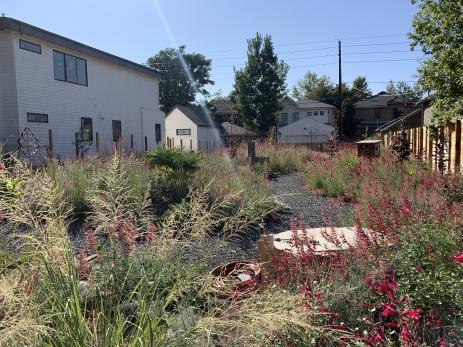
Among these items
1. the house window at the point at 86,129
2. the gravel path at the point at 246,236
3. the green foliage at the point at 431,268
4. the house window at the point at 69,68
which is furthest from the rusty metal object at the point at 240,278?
the house window at the point at 86,129

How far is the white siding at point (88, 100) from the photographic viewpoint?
14.5 meters

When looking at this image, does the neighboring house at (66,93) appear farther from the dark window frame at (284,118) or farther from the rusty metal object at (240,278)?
the dark window frame at (284,118)

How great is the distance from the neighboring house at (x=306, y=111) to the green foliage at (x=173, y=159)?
4464cm

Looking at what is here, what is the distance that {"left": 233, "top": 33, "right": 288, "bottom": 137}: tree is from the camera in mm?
37531

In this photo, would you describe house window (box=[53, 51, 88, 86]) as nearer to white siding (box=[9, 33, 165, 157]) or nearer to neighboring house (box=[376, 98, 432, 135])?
white siding (box=[9, 33, 165, 157])

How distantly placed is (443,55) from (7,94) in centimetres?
1351

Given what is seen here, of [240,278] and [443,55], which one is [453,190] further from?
[443,55]

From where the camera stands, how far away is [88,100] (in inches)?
703

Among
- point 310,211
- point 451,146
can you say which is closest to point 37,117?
point 310,211

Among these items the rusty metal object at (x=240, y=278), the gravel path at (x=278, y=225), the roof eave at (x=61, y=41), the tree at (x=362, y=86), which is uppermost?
the tree at (x=362, y=86)

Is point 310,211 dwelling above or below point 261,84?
below

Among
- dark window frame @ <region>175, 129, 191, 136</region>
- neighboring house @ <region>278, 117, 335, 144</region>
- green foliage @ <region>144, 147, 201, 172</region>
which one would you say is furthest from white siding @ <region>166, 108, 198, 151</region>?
green foliage @ <region>144, 147, 201, 172</region>

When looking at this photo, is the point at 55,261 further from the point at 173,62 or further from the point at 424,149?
the point at 173,62

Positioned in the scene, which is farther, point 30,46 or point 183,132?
point 183,132
